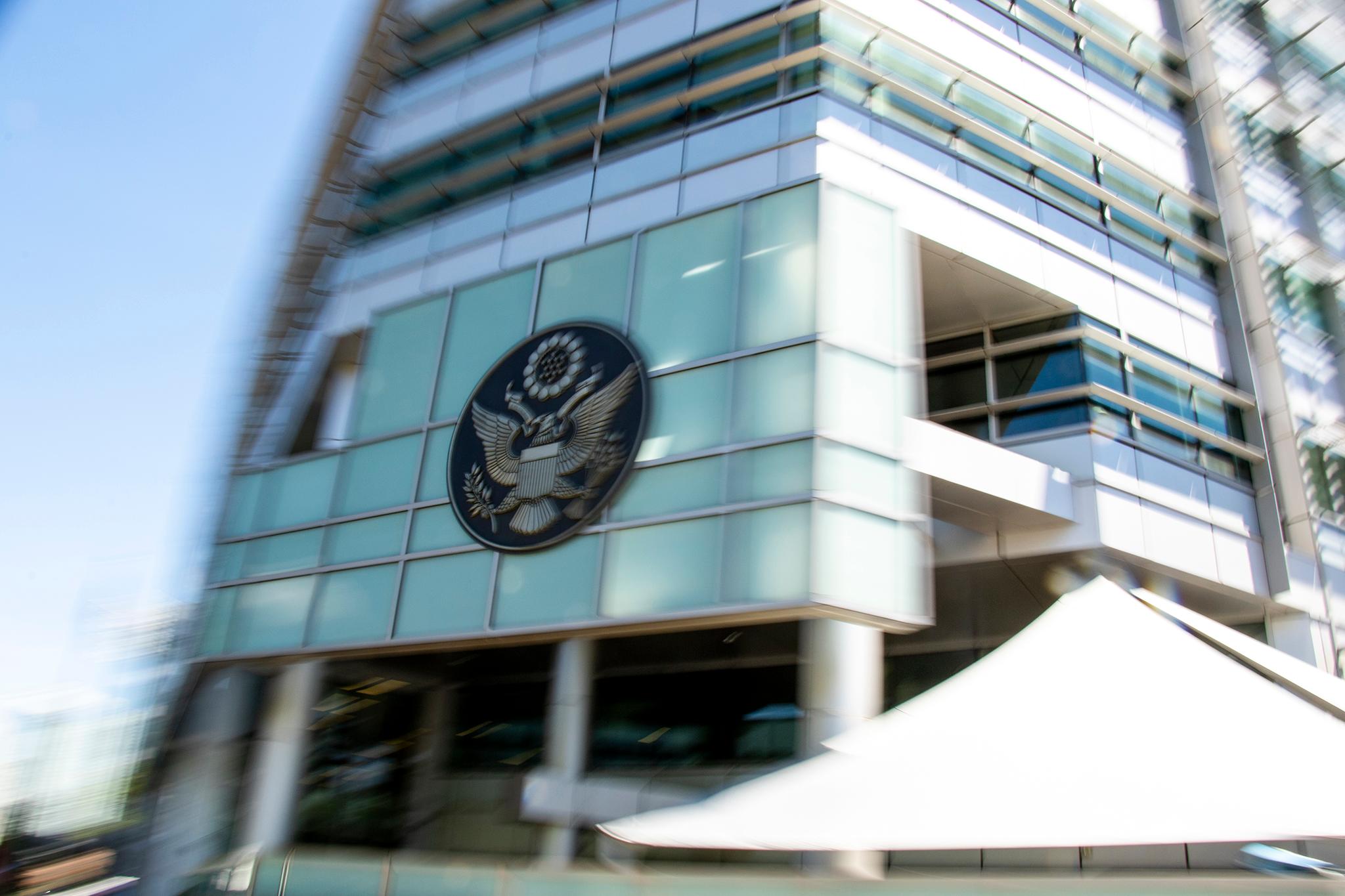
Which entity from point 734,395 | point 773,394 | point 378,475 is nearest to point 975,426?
point 773,394

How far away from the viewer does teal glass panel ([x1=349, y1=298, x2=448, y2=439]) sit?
17.5m

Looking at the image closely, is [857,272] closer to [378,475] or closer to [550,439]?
[550,439]

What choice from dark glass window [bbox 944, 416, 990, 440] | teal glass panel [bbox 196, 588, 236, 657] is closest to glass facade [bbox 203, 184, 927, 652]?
teal glass panel [bbox 196, 588, 236, 657]

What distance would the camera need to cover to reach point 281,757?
17.4 metres

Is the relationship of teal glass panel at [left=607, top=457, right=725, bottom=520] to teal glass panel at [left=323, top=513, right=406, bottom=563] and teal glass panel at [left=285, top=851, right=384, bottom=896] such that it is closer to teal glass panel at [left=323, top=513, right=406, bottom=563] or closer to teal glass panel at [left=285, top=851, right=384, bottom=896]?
teal glass panel at [left=323, top=513, right=406, bottom=563]

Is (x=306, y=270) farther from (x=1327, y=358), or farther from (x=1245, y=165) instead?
(x=1327, y=358)

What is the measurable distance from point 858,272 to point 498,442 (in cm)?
572

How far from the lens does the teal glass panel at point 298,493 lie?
17.9m

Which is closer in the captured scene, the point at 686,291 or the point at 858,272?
the point at 858,272

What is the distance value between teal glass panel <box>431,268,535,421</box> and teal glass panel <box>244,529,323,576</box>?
3019mm

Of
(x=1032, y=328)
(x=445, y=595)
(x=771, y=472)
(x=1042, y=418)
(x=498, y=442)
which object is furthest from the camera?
(x=1032, y=328)

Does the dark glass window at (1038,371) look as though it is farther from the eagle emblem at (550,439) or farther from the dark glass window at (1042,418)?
the eagle emblem at (550,439)

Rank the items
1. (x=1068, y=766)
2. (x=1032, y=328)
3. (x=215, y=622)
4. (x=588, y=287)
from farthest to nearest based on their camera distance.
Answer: (x=215, y=622), (x=1032, y=328), (x=588, y=287), (x=1068, y=766)

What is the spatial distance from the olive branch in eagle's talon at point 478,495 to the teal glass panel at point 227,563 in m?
5.32
